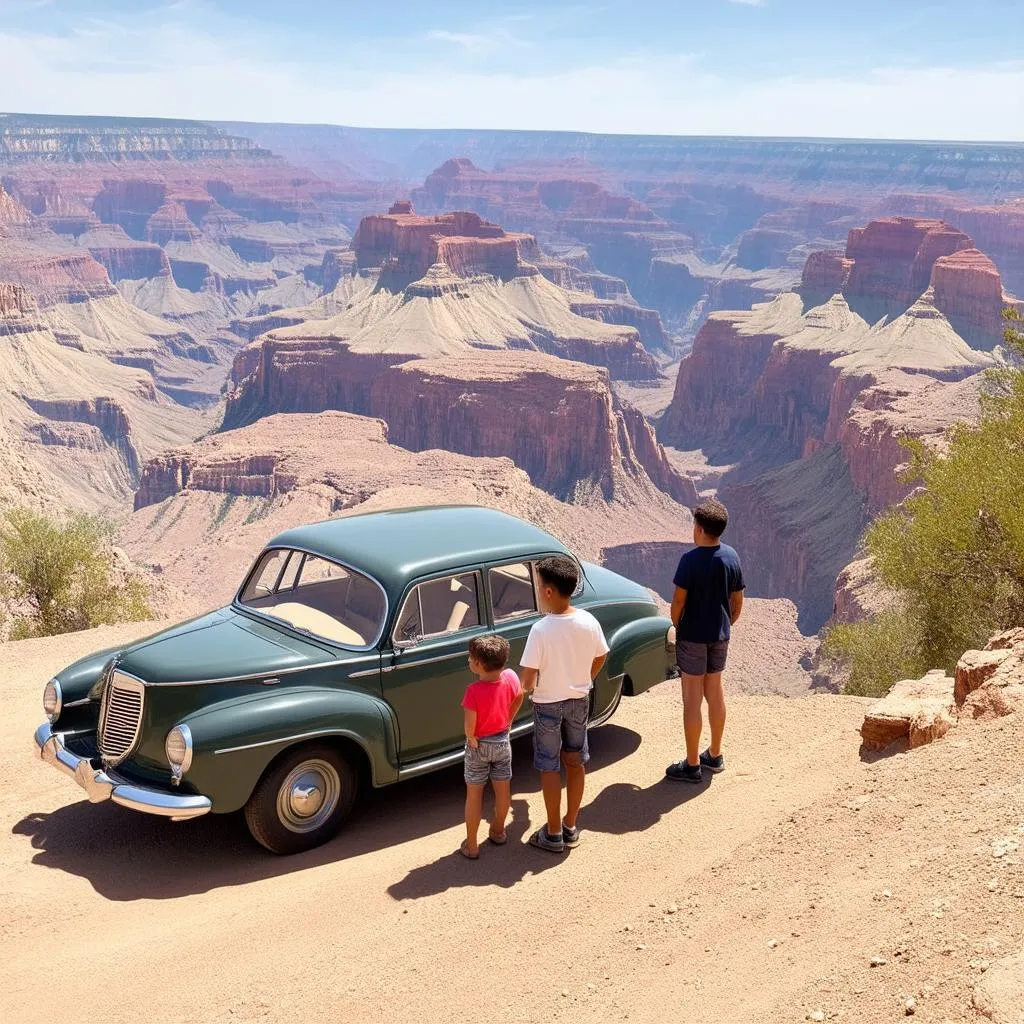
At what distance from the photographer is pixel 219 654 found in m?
8.08

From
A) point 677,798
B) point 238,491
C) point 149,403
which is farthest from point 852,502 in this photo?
point 149,403

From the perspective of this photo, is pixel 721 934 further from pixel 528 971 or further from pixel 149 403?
pixel 149 403

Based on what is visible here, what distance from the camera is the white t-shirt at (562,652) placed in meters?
7.39

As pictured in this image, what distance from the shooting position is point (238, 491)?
6375cm

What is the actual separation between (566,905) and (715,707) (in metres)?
2.63

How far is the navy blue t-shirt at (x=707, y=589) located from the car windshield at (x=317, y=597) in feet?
7.44

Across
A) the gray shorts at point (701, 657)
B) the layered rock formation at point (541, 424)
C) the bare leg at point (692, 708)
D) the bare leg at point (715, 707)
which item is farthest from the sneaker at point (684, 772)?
the layered rock formation at point (541, 424)

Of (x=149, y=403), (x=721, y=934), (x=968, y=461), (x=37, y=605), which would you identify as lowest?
(x=149, y=403)

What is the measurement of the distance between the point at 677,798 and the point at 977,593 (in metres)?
6.69

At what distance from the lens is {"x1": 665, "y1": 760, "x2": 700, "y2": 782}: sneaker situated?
888 centimetres

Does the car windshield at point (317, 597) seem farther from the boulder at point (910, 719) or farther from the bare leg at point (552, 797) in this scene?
the boulder at point (910, 719)

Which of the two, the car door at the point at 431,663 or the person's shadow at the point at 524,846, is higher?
the car door at the point at 431,663

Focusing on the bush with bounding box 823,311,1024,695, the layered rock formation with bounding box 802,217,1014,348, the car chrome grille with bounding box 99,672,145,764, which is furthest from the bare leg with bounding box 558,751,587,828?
the layered rock formation with bounding box 802,217,1014,348

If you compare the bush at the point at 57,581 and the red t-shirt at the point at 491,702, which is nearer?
the red t-shirt at the point at 491,702
